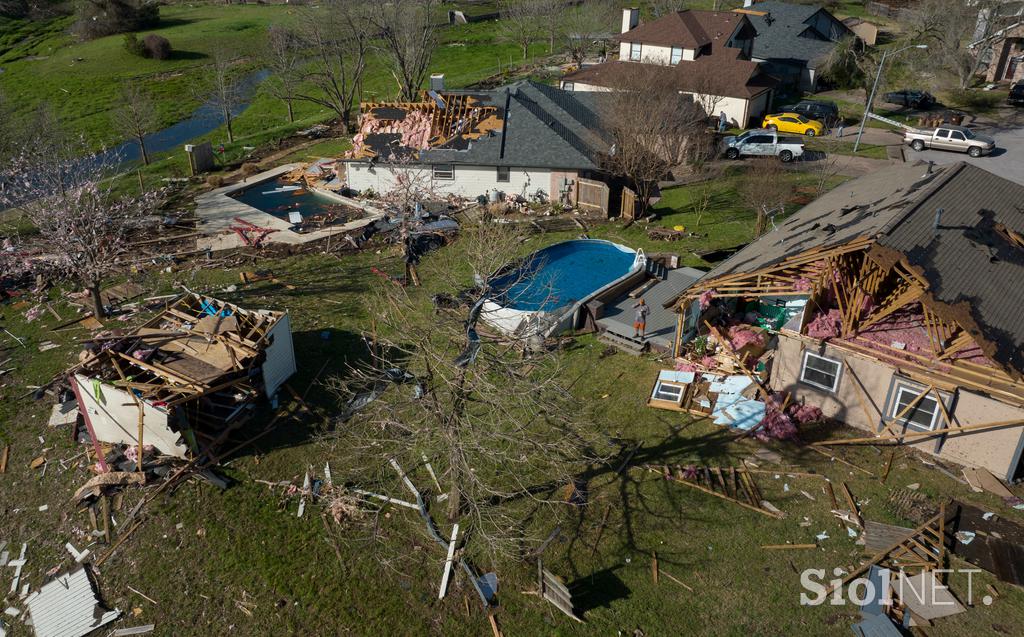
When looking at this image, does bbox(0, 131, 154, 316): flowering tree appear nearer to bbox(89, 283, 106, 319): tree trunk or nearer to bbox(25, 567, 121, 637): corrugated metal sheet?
bbox(89, 283, 106, 319): tree trunk

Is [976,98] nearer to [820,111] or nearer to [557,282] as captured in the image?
[820,111]

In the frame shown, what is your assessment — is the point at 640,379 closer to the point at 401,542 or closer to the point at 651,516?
the point at 651,516

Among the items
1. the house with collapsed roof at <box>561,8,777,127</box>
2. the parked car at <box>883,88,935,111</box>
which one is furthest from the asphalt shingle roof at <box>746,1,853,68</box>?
the parked car at <box>883,88,935,111</box>

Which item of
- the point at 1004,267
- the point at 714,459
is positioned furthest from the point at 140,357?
the point at 1004,267

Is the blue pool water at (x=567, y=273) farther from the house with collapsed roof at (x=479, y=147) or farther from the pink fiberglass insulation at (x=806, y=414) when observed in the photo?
the pink fiberglass insulation at (x=806, y=414)

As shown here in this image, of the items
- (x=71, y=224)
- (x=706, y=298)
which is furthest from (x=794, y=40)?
(x=71, y=224)

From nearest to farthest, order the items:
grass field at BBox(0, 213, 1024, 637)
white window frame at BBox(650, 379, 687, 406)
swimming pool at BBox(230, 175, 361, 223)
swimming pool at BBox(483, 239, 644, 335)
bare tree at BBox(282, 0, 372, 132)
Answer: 1. grass field at BBox(0, 213, 1024, 637)
2. white window frame at BBox(650, 379, 687, 406)
3. swimming pool at BBox(483, 239, 644, 335)
4. swimming pool at BBox(230, 175, 361, 223)
5. bare tree at BBox(282, 0, 372, 132)
